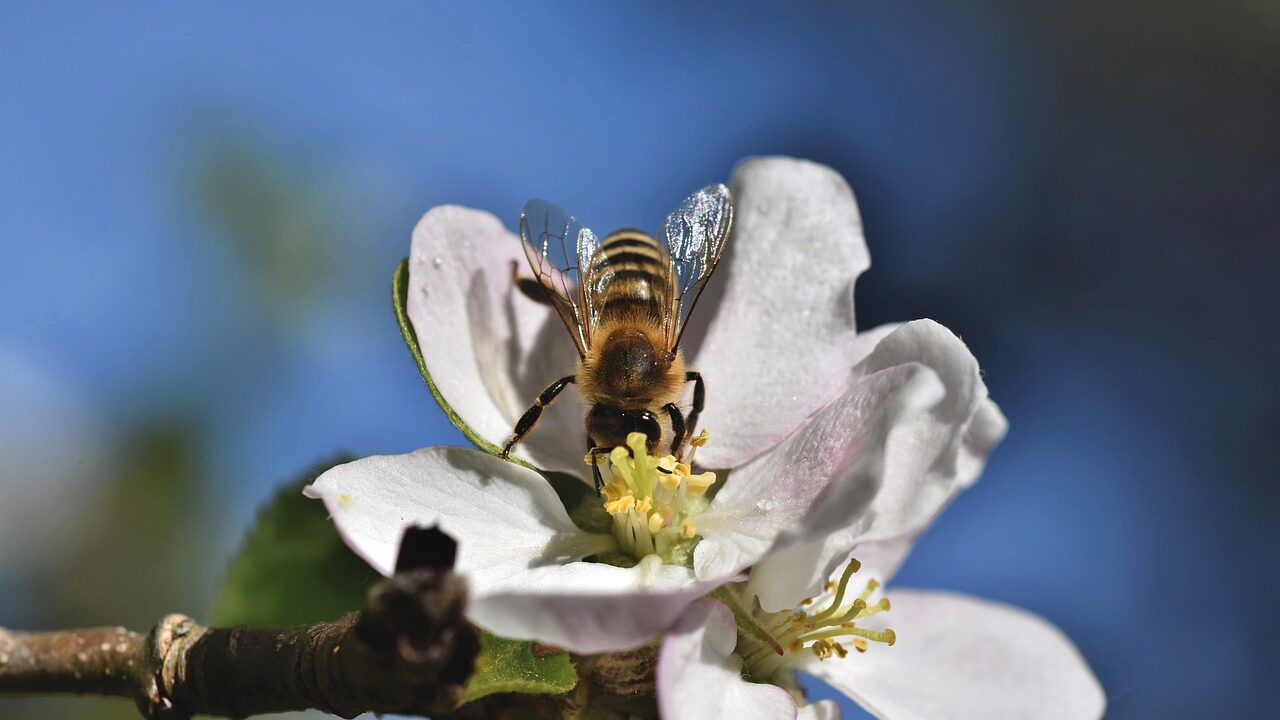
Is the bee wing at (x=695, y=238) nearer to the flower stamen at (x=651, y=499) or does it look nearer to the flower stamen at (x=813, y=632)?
the flower stamen at (x=651, y=499)

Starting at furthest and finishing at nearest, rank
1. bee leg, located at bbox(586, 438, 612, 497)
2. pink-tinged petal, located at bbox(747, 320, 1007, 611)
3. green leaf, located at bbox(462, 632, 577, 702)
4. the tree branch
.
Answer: bee leg, located at bbox(586, 438, 612, 497) → pink-tinged petal, located at bbox(747, 320, 1007, 611) → green leaf, located at bbox(462, 632, 577, 702) → the tree branch

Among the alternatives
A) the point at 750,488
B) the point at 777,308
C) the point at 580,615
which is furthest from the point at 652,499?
the point at 580,615

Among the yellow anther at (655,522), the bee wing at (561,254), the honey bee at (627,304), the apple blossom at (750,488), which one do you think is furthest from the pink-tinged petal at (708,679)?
the bee wing at (561,254)

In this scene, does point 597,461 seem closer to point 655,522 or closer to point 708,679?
point 655,522

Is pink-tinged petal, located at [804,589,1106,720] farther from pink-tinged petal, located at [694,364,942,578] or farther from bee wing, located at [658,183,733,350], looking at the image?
bee wing, located at [658,183,733,350]

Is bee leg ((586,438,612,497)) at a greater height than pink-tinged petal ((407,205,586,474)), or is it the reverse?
pink-tinged petal ((407,205,586,474))

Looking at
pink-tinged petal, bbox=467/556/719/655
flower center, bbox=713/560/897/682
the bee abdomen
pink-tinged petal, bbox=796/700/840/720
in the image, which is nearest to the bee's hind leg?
the bee abdomen

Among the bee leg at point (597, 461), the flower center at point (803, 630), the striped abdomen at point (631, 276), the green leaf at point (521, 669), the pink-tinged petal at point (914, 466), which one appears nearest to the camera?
the green leaf at point (521, 669)
